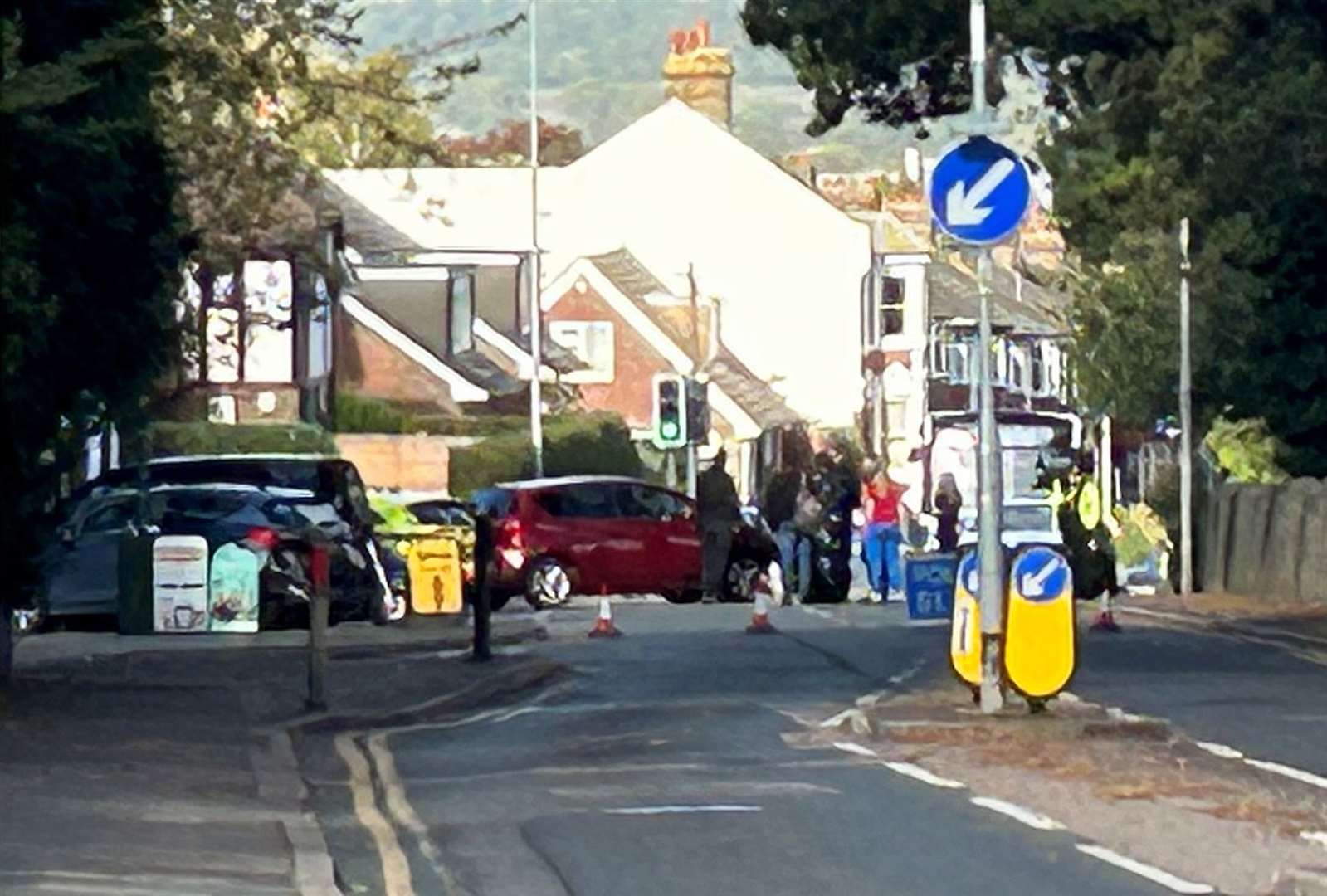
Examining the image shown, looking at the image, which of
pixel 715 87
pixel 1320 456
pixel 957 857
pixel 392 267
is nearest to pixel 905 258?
pixel 715 87

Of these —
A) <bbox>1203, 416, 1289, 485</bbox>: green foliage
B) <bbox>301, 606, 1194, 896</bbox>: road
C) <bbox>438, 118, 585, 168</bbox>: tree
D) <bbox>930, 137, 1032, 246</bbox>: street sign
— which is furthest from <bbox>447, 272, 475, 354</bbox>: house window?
<bbox>930, 137, 1032, 246</bbox>: street sign

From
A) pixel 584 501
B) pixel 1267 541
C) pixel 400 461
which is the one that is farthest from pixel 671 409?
pixel 400 461

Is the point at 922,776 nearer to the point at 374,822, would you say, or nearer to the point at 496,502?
the point at 374,822

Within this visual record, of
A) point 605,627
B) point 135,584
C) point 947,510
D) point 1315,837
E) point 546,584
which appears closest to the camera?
point 1315,837

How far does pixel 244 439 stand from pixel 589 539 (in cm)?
1987

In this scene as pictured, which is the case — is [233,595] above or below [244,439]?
below

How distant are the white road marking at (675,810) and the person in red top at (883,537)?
2569 cm

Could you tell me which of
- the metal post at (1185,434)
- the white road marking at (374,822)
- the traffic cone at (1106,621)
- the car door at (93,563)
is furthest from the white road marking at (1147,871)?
the metal post at (1185,434)

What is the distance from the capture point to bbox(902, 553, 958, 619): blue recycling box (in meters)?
34.2

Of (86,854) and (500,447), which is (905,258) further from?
(86,854)

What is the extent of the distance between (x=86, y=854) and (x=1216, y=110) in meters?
20.7

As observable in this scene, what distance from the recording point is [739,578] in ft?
141

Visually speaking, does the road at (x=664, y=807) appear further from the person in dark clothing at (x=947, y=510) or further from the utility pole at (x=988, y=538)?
the person in dark clothing at (x=947, y=510)

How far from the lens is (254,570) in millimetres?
31797
